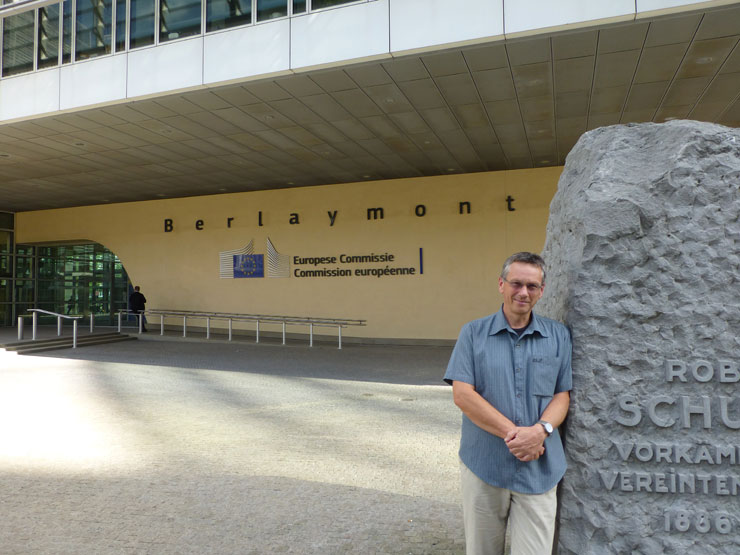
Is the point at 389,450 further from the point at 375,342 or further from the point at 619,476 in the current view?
the point at 375,342

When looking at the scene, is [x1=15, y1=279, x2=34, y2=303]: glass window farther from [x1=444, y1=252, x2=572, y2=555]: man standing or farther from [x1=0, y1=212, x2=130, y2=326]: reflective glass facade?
[x1=444, y1=252, x2=572, y2=555]: man standing

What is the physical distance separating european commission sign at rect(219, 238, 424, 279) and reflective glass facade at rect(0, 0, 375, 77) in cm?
761

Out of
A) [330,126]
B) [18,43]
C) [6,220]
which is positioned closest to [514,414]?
[330,126]

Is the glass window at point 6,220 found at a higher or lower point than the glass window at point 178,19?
lower

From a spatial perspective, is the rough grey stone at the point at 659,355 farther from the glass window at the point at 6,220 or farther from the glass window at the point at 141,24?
the glass window at the point at 6,220

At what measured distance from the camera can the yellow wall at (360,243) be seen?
48.4ft

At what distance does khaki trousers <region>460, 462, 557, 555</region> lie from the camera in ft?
6.78

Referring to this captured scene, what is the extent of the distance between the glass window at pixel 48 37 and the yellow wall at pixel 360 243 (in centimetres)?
709

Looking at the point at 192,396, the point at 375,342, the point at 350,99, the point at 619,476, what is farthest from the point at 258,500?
the point at 375,342

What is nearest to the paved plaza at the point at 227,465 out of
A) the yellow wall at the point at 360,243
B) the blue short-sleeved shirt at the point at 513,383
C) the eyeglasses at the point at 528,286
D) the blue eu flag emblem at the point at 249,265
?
the blue short-sleeved shirt at the point at 513,383

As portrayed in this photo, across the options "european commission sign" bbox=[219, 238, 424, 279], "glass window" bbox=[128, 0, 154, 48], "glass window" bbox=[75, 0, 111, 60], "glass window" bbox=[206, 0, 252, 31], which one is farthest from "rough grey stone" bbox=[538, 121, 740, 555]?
"european commission sign" bbox=[219, 238, 424, 279]

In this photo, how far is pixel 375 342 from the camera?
15758mm

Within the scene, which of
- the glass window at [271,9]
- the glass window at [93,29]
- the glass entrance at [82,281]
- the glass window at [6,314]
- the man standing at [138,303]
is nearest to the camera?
the glass window at [271,9]

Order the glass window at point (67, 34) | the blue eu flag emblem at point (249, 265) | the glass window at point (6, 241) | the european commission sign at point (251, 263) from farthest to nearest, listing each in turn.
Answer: the glass window at point (6, 241), the blue eu flag emblem at point (249, 265), the european commission sign at point (251, 263), the glass window at point (67, 34)
